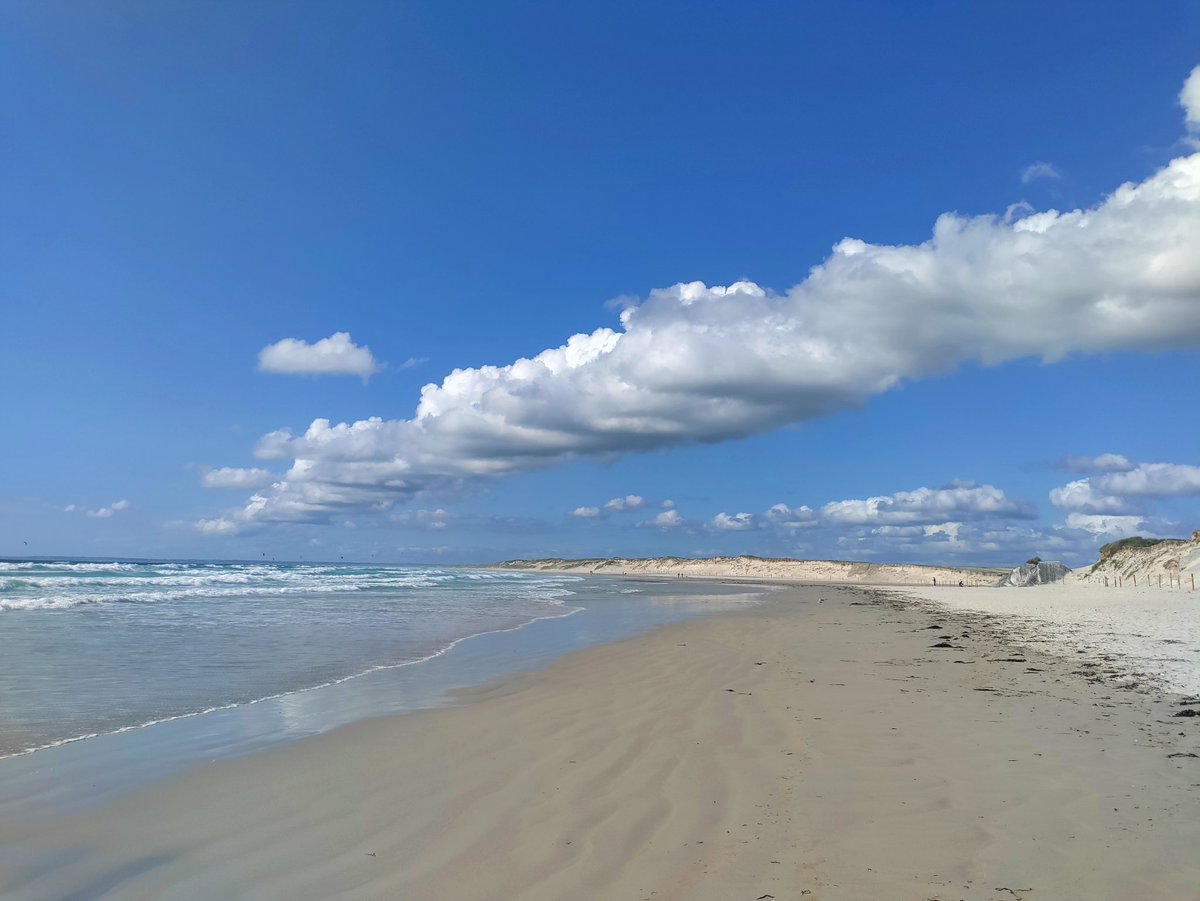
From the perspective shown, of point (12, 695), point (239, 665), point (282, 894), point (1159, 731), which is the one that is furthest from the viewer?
point (239, 665)

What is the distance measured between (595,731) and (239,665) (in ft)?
24.6

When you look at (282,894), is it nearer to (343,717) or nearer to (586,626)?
(343,717)

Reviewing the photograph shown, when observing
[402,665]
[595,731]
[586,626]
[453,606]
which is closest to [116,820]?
[595,731]

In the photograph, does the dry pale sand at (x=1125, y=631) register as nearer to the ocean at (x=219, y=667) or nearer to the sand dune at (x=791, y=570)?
the ocean at (x=219, y=667)

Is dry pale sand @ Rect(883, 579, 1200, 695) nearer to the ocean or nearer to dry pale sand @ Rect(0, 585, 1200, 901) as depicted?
dry pale sand @ Rect(0, 585, 1200, 901)

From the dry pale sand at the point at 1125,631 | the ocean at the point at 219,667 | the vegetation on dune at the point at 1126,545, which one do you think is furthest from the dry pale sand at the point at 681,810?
the vegetation on dune at the point at 1126,545

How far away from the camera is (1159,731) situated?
7363 mm

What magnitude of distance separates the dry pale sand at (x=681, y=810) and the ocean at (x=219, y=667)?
1.30 m

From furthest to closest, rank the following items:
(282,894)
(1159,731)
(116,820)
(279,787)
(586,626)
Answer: (586,626) → (1159,731) → (279,787) → (116,820) → (282,894)

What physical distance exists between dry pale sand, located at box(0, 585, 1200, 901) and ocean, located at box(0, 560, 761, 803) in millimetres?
1302

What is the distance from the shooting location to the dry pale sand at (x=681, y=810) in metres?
4.14

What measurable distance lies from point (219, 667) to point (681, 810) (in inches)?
380

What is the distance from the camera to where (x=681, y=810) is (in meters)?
5.27

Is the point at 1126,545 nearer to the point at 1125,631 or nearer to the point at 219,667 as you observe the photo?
the point at 1125,631
